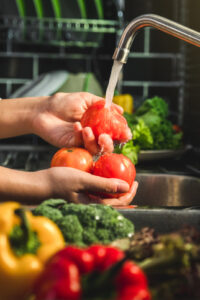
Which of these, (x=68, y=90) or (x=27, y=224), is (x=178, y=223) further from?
(x=68, y=90)

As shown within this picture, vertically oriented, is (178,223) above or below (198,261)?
below

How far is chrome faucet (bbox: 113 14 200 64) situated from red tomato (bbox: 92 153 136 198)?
0.36 m

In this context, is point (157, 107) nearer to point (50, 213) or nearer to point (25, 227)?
point (50, 213)

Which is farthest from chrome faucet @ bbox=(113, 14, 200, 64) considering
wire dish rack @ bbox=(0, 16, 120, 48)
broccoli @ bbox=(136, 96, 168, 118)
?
wire dish rack @ bbox=(0, 16, 120, 48)

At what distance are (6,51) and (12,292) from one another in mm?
3727

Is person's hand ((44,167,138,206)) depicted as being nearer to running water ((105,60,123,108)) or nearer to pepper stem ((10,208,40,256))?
running water ((105,60,123,108))

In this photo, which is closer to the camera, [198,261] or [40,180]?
[198,261]

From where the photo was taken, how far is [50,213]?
104 centimetres

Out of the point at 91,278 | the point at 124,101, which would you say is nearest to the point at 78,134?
the point at 91,278

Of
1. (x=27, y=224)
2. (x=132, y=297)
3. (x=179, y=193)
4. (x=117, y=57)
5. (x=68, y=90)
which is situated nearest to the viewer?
(x=132, y=297)

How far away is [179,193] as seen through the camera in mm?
2162

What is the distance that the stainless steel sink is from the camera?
2.12m

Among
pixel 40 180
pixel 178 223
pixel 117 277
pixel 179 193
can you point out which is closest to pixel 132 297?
pixel 117 277

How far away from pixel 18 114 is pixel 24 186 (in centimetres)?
72
